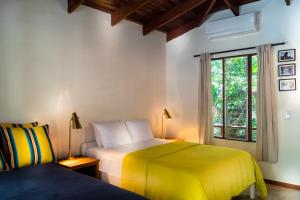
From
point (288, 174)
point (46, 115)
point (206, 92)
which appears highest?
point (206, 92)

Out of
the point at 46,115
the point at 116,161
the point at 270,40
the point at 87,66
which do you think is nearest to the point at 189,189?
the point at 116,161

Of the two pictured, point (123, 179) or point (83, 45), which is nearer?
point (123, 179)

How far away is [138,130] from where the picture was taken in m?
4.11

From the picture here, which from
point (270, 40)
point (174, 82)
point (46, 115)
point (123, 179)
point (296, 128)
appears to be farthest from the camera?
point (174, 82)

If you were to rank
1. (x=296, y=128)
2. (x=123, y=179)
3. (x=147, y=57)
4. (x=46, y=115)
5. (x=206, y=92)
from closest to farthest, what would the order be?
(x=123, y=179) < (x=46, y=115) < (x=296, y=128) < (x=206, y=92) < (x=147, y=57)

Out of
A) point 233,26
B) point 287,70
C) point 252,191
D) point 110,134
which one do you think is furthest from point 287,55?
point 110,134

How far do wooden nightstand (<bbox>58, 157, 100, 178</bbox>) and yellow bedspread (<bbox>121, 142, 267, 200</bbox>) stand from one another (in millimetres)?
476

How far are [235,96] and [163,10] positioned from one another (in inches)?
79.1

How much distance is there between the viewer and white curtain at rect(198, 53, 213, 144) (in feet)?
14.5

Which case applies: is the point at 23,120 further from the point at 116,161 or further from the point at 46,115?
the point at 116,161

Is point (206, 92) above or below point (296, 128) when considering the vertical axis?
above

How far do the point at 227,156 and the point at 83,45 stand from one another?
2.60m

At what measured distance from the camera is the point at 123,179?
115 inches

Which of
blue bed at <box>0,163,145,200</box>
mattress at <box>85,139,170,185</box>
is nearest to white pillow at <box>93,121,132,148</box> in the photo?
mattress at <box>85,139,170,185</box>
